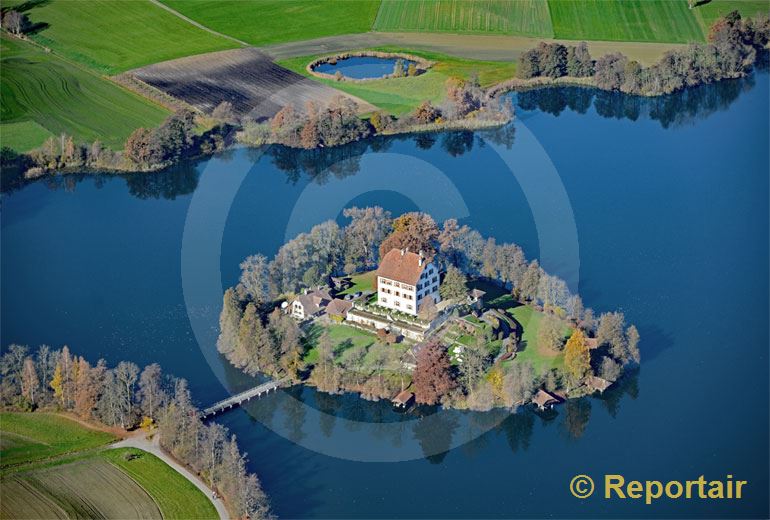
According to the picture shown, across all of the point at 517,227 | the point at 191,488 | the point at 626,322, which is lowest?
the point at 191,488

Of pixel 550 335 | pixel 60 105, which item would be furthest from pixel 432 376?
pixel 60 105

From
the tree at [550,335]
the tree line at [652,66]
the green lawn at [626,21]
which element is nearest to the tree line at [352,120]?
the tree line at [652,66]

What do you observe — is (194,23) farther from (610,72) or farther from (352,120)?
(610,72)

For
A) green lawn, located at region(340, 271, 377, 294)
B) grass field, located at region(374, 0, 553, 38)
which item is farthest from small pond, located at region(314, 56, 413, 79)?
green lawn, located at region(340, 271, 377, 294)

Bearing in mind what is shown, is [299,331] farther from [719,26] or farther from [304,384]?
[719,26]

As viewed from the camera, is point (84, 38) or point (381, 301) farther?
point (84, 38)

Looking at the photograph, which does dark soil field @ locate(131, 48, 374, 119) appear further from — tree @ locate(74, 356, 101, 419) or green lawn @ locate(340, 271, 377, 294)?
tree @ locate(74, 356, 101, 419)

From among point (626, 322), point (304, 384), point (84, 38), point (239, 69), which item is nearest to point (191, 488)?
point (304, 384)
